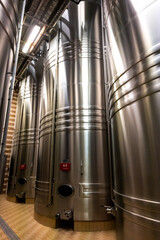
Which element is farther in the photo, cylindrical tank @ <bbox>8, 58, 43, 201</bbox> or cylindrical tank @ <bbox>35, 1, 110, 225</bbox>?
cylindrical tank @ <bbox>8, 58, 43, 201</bbox>

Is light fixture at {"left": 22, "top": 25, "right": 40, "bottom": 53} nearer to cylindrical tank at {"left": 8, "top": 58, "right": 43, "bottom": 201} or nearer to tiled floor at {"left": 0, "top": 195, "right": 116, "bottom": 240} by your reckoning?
cylindrical tank at {"left": 8, "top": 58, "right": 43, "bottom": 201}

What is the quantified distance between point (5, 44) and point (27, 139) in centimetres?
478

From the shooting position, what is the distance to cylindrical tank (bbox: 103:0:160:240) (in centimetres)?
152

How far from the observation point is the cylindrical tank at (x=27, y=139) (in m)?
5.79

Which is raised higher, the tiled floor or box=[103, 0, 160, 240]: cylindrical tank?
box=[103, 0, 160, 240]: cylindrical tank

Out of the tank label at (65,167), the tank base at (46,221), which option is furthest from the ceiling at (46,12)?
the tank base at (46,221)

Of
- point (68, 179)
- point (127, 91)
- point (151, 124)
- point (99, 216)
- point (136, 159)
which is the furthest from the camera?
point (68, 179)

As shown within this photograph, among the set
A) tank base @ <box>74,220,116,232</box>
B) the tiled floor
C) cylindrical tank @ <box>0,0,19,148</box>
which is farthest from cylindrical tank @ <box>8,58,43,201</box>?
cylindrical tank @ <box>0,0,19,148</box>

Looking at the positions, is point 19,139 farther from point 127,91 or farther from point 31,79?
point 127,91

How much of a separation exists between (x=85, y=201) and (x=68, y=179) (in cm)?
56

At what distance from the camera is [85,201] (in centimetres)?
327

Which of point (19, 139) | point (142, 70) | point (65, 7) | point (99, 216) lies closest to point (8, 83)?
point (142, 70)

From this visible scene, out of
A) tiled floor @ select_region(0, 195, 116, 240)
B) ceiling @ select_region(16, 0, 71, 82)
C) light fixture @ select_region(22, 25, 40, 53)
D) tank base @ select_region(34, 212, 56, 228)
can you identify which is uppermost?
ceiling @ select_region(16, 0, 71, 82)

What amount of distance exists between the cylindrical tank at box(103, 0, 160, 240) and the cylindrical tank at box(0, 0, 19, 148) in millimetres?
1515
